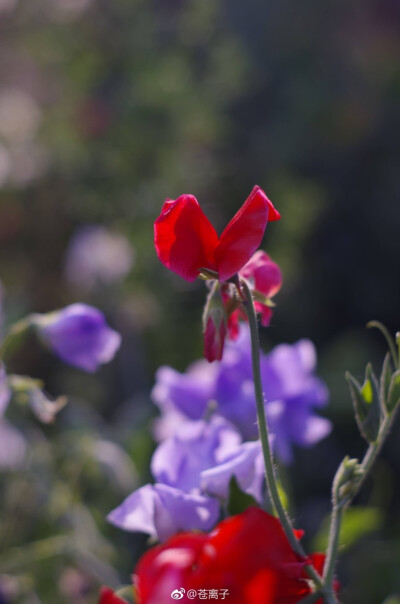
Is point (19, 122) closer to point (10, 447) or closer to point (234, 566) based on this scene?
point (10, 447)

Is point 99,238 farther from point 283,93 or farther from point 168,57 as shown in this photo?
point 283,93

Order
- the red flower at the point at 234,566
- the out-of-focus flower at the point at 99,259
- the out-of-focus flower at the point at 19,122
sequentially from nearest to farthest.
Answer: the red flower at the point at 234,566 < the out-of-focus flower at the point at 99,259 < the out-of-focus flower at the point at 19,122

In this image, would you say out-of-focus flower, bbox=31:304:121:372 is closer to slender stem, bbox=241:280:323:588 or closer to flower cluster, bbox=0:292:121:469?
flower cluster, bbox=0:292:121:469

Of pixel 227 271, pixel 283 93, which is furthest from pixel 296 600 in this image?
pixel 283 93

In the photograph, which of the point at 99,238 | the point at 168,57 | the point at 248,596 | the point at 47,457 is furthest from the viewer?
the point at 168,57

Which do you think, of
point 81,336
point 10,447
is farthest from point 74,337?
point 10,447

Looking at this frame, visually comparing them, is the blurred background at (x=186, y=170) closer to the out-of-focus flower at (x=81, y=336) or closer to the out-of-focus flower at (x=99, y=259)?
the out-of-focus flower at (x=99, y=259)

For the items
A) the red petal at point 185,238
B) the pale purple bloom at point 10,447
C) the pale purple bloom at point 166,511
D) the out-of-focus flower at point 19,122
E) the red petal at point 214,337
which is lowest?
the pale purple bloom at point 166,511

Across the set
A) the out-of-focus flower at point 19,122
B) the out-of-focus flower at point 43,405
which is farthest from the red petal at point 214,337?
the out-of-focus flower at point 19,122
